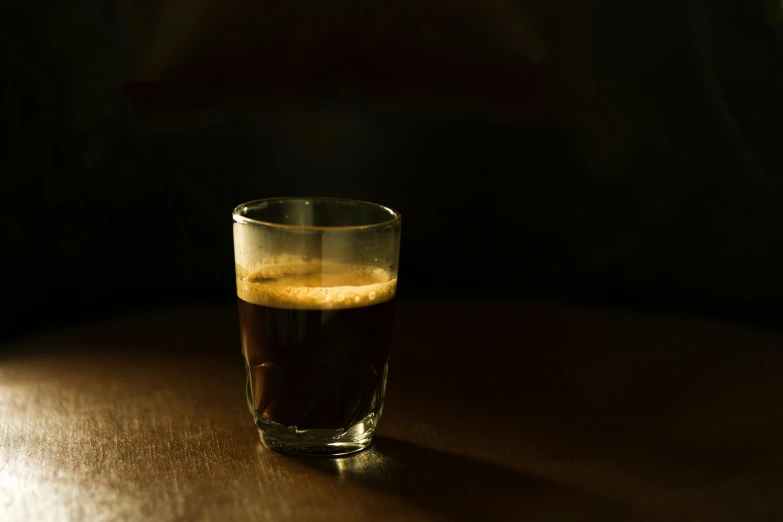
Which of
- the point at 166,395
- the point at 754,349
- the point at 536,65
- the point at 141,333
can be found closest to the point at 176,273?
the point at 141,333

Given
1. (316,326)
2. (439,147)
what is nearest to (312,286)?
(316,326)

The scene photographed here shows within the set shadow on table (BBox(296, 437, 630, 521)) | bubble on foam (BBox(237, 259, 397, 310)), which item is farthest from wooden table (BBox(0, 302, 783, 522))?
bubble on foam (BBox(237, 259, 397, 310))

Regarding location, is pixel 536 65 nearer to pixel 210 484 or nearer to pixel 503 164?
pixel 503 164

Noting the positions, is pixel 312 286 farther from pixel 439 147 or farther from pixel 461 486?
pixel 439 147

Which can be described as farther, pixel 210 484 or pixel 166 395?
pixel 166 395

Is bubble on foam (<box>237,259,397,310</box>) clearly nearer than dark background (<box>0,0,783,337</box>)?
Yes

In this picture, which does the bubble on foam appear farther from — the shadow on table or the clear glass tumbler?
the shadow on table
